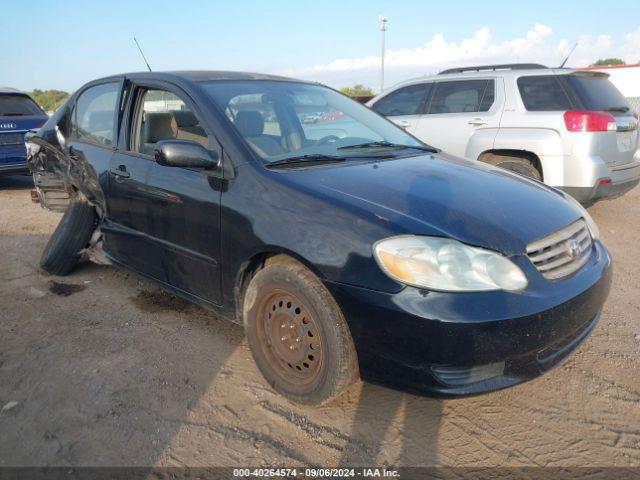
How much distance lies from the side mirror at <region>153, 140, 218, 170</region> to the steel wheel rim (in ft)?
2.71

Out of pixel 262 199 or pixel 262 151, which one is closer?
pixel 262 199

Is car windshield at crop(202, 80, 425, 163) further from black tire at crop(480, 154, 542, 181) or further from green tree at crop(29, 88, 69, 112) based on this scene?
green tree at crop(29, 88, 69, 112)

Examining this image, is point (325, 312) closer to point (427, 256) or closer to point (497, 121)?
point (427, 256)

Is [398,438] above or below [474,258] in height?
below

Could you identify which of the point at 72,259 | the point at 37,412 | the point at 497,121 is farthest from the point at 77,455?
the point at 497,121

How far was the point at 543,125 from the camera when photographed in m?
5.63

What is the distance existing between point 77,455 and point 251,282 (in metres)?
1.11

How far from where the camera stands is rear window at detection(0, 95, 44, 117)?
8562 mm

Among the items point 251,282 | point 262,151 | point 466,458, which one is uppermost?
point 262,151

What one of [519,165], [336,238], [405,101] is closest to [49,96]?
[405,101]

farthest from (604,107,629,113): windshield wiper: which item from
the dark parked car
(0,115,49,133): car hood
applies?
(0,115,49,133): car hood

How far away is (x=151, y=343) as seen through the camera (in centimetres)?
328

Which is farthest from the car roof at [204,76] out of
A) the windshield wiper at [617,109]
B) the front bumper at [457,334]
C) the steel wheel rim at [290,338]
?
the windshield wiper at [617,109]

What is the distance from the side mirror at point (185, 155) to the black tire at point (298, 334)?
0.70 m
